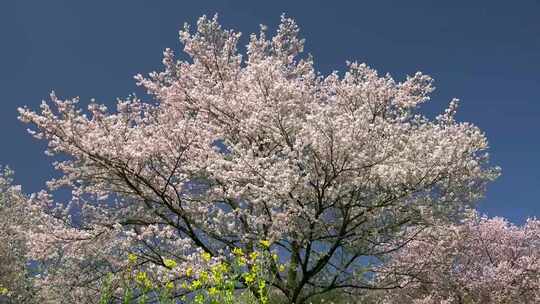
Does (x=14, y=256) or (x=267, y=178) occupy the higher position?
(x=14, y=256)

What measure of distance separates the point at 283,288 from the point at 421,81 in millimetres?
8261

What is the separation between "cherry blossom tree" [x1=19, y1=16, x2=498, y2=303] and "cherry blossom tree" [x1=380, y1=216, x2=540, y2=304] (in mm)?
4101

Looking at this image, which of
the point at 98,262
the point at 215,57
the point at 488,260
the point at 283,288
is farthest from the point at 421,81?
the point at 98,262

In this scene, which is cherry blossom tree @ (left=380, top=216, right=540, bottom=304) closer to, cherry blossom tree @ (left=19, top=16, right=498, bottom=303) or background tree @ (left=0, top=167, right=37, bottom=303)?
cherry blossom tree @ (left=19, top=16, right=498, bottom=303)

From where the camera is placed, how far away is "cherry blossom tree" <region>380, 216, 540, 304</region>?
59.1 feet

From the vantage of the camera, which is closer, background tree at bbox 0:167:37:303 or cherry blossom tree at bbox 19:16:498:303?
cherry blossom tree at bbox 19:16:498:303

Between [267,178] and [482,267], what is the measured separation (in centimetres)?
1326

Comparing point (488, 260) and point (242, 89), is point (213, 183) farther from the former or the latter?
point (488, 260)

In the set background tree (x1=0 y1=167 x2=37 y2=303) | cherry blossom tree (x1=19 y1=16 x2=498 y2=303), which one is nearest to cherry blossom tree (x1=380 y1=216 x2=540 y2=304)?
cherry blossom tree (x1=19 y1=16 x2=498 y2=303)

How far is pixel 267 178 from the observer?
11.2 m

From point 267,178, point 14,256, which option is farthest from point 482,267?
point 14,256

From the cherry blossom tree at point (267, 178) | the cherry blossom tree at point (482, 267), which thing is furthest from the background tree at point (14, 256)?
the cherry blossom tree at point (482, 267)

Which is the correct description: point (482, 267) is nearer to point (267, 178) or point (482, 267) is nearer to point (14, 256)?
A: point (267, 178)

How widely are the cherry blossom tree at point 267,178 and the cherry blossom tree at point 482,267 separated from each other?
13.5 ft
